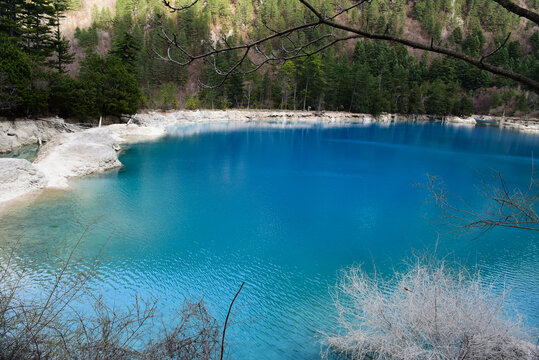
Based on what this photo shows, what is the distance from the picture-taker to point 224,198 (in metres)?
14.0

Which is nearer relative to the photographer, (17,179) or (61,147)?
(17,179)

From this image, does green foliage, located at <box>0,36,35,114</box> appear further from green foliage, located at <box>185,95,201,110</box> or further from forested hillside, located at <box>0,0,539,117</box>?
green foliage, located at <box>185,95,201,110</box>

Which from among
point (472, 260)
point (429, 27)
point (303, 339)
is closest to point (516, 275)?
point (472, 260)

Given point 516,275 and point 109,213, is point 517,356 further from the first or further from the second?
point 109,213

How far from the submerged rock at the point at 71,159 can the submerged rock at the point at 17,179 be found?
0.85 metres

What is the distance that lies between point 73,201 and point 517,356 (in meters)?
13.0

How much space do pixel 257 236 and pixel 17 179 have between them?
9301 millimetres

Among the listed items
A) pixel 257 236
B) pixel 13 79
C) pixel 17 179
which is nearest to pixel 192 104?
pixel 13 79

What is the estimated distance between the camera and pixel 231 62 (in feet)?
172

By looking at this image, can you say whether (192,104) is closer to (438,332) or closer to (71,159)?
(71,159)

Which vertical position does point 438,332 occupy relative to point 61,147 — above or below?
below

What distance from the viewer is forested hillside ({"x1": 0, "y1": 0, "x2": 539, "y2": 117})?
84.8 ft

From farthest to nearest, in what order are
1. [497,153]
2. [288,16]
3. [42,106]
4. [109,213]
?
[288,16], [497,153], [42,106], [109,213]

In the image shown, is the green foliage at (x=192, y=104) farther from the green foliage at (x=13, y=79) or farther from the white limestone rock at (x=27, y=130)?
the green foliage at (x=13, y=79)
